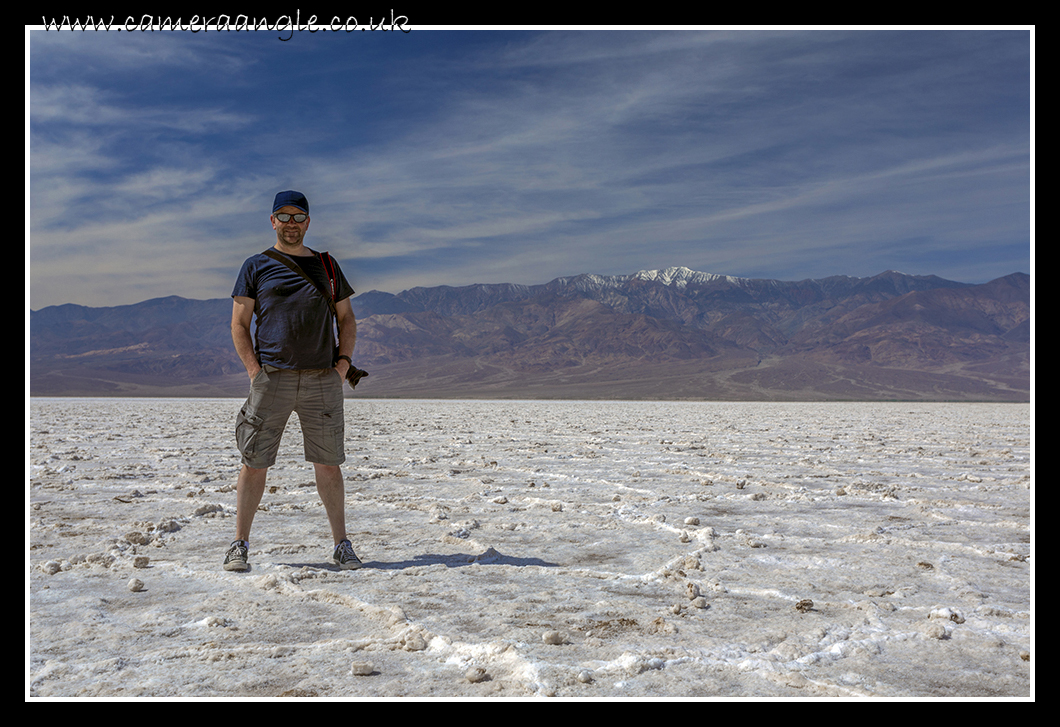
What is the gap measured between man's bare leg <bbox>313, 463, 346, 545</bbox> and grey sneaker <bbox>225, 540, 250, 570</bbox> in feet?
1.27

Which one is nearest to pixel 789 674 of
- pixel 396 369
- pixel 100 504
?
pixel 100 504

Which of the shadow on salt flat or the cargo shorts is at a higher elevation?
the cargo shorts

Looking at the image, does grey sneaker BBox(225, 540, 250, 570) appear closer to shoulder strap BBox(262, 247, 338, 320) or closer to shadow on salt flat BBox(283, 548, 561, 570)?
shadow on salt flat BBox(283, 548, 561, 570)

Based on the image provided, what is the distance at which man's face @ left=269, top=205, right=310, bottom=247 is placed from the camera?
11.1ft

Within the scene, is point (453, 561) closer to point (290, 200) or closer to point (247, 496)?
point (247, 496)

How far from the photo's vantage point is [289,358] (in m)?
3.32

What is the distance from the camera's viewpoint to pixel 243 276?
11.0ft

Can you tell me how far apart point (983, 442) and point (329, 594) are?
10810mm

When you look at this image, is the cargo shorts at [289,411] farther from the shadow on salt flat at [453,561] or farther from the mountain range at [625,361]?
the mountain range at [625,361]

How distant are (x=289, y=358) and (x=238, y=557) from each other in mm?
901

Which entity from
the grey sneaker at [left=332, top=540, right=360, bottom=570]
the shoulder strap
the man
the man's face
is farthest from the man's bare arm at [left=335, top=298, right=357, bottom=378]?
the grey sneaker at [left=332, top=540, right=360, bottom=570]

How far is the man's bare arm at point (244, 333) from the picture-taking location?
3311 mm

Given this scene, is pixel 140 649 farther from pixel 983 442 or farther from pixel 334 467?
pixel 983 442

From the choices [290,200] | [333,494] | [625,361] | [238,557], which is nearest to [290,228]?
[290,200]
